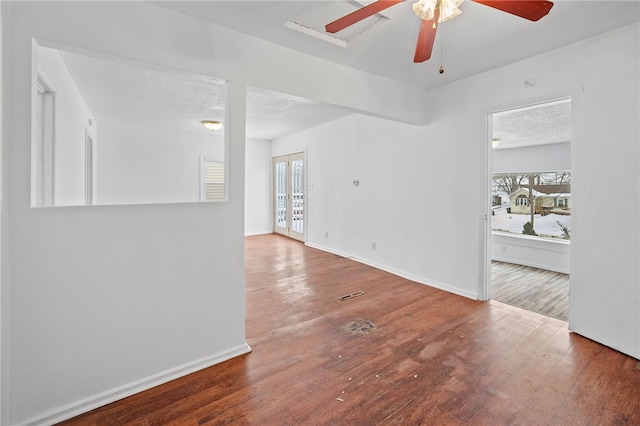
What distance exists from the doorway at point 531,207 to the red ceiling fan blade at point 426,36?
2.42 metres

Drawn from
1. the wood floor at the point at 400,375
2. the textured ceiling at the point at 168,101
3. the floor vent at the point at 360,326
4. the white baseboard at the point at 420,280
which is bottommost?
the wood floor at the point at 400,375

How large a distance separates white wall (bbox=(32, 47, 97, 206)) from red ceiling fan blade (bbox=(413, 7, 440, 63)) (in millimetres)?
2682

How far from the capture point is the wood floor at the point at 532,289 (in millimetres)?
3248

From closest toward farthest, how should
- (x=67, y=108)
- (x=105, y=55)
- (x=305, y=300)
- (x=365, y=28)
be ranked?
(x=105, y=55), (x=365, y=28), (x=67, y=108), (x=305, y=300)

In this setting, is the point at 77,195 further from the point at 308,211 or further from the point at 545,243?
the point at 545,243

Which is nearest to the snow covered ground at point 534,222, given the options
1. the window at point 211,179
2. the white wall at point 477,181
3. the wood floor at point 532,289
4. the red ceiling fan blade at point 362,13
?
the wood floor at point 532,289

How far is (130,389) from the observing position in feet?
6.12

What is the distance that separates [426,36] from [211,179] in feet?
20.7

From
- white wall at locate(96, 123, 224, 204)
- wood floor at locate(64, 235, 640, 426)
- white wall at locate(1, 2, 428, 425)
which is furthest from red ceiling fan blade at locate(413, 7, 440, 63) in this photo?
white wall at locate(96, 123, 224, 204)

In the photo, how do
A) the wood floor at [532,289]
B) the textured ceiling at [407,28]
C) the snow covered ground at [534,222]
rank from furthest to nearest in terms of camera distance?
1. the snow covered ground at [534,222]
2. the wood floor at [532,289]
3. the textured ceiling at [407,28]

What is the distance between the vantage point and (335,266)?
15.7 ft

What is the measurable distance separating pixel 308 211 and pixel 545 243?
4.42m

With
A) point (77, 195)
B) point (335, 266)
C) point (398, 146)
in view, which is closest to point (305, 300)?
point (335, 266)

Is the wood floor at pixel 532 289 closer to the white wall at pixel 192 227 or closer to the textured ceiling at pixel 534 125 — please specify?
the white wall at pixel 192 227
